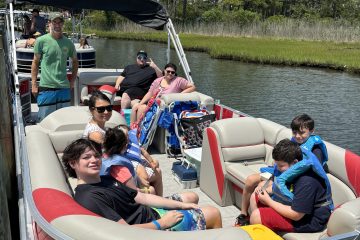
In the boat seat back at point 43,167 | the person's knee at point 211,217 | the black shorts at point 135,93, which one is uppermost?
the boat seat back at point 43,167

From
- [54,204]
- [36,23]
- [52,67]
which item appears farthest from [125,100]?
[36,23]

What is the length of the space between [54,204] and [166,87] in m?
3.64

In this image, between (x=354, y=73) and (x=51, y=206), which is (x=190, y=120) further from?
(x=354, y=73)

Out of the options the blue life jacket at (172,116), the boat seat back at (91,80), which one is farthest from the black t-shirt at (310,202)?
the boat seat back at (91,80)

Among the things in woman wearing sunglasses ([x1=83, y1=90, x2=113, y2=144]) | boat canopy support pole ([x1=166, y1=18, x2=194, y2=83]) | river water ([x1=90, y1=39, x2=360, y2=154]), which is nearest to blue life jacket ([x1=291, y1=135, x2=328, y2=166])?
woman wearing sunglasses ([x1=83, y1=90, x2=113, y2=144])

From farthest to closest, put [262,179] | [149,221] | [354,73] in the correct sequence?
1. [354,73]
2. [262,179]
3. [149,221]

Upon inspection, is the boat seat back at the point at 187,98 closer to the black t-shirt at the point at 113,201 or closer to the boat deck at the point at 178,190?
the boat deck at the point at 178,190

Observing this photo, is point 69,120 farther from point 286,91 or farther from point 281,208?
point 286,91

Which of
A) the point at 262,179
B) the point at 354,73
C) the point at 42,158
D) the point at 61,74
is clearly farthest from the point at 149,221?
the point at 354,73

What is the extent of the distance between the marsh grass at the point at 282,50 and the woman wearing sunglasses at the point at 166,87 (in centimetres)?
1520

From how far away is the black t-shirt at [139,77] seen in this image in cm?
626

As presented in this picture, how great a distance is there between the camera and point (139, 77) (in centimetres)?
627

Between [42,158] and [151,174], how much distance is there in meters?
0.99

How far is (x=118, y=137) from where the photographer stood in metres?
3.00
